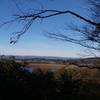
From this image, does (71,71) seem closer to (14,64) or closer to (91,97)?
(91,97)

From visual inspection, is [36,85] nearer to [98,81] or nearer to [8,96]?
[8,96]

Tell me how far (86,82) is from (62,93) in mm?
1930

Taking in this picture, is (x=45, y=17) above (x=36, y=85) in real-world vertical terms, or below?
above

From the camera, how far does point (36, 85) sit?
13.6 meters

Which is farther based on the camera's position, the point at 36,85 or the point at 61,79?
the point at 61,79

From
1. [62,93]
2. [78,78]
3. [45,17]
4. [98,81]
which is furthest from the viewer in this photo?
[98,81]

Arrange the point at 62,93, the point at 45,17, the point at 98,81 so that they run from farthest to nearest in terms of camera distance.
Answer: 1. the point at 98,81
2. the point at 62,93
3. the point at 45,17

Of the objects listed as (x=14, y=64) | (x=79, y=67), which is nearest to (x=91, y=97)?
(x=79, y=67)

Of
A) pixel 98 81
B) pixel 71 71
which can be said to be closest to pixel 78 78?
pixel 71 71

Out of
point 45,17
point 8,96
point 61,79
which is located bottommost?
point 8,96

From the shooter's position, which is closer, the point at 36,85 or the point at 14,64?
the point at 36,85

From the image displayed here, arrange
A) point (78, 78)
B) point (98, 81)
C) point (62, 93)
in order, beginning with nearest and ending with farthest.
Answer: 1. point (62, 93)
2. point (78, 78)
3. point (98, 81)

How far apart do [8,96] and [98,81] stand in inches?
227

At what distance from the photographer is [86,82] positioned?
614 inches
